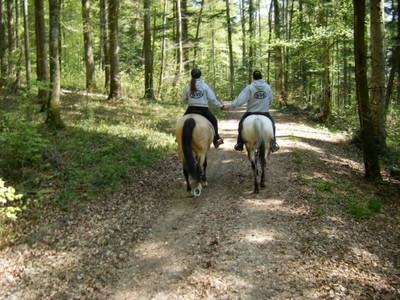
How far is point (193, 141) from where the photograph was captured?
7.96m

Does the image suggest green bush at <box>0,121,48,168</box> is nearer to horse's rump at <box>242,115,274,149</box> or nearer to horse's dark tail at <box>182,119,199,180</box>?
horse's dark tail at <box>182,119,199,180</box>

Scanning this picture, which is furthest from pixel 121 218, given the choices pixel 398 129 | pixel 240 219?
pixel 398 129

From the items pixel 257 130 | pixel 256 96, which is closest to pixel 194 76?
pixel 256 96

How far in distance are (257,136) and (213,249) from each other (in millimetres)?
3199

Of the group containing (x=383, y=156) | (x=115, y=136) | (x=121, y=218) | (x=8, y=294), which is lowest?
(x=8, y=294)

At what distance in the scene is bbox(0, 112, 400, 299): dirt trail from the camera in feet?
16.1

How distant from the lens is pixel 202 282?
4.93 metres

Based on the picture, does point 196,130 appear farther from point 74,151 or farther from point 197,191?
point 74,151

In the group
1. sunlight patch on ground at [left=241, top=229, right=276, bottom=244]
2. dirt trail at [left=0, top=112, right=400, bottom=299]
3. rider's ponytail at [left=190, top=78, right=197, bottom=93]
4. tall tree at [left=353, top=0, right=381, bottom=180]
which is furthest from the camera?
tall tree at [left=353, top=0, right=381, bottom=180]

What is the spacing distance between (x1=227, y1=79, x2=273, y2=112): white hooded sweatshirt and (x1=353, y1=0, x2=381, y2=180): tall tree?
2522 millimetres

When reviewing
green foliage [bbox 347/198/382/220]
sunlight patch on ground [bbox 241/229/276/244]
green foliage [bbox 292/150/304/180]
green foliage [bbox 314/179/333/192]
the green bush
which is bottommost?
sunlight patch on ground [bbox 241/229/276/244]

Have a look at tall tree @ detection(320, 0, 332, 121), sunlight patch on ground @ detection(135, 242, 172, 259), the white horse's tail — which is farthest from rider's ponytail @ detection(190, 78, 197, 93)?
tall tree @ detection(320, 0, 332, 121)

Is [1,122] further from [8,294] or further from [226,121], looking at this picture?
[226,121]

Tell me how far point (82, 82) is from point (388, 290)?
84.6 feet
